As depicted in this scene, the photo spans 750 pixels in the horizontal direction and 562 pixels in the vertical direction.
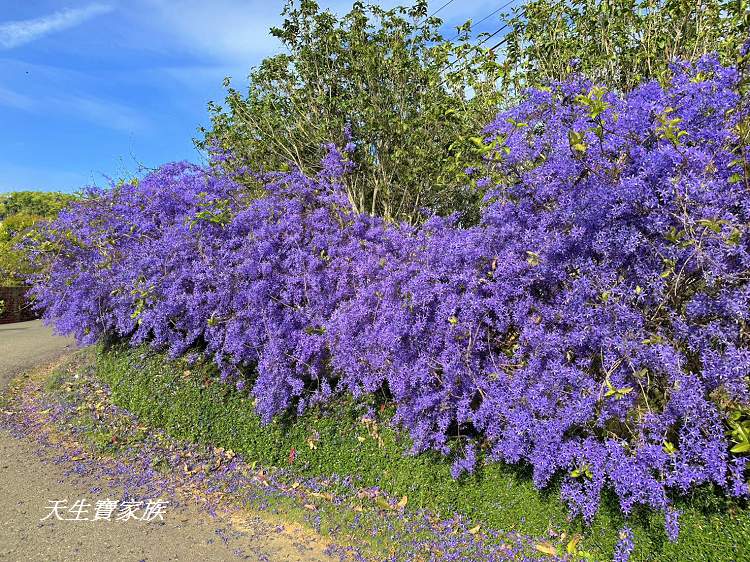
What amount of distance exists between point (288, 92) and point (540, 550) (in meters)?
6.40

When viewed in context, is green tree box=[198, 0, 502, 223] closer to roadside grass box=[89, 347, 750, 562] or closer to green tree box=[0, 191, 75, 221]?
roadside grass box=[89, 347, 750, 562]

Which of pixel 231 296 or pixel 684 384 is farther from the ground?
pixel 231 296

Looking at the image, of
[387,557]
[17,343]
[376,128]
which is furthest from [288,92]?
[17,343]

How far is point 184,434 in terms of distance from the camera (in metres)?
5.74

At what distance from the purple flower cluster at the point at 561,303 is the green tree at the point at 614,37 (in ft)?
6.58

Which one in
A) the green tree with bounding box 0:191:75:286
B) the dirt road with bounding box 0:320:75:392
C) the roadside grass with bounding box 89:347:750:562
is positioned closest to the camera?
the roadside grass with bounding box 89:347:750:562

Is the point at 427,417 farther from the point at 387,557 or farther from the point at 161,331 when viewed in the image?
the point at 161,331

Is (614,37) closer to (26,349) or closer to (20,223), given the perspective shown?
(26,349)

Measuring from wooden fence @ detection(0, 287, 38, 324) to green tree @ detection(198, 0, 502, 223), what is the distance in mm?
14011

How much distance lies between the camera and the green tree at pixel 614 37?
5.39 meters

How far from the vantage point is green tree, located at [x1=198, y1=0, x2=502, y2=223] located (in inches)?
259

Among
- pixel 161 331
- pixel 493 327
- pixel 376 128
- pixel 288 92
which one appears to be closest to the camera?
pixel 493 327

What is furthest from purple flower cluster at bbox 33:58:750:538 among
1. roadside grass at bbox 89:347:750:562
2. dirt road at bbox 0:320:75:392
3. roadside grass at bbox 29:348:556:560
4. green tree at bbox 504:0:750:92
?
dirt road at bbox 0:320:75:392

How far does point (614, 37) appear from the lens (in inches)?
226
